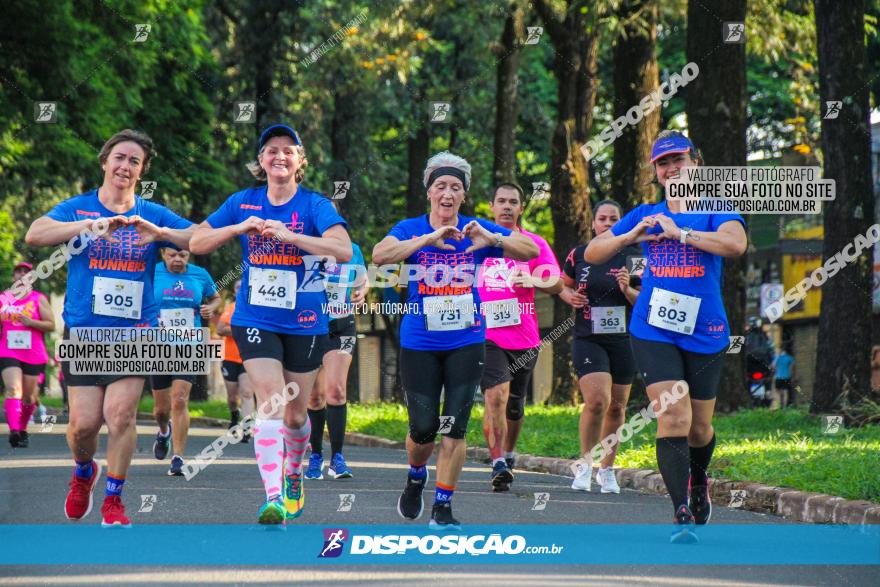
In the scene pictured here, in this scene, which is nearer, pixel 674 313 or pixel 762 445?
pixel 674 313

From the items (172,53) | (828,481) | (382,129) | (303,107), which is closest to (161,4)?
(172,53)

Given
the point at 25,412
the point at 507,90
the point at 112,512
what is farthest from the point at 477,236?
the point at 507,90

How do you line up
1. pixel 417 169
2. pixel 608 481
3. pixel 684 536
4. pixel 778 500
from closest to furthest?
pixel 684 536, pixel 778 500, pixel 608 481, pixel 417 169

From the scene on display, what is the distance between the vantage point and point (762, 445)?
13930mm

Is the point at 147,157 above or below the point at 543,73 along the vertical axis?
below

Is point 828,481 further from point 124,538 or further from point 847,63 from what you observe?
point 847,63

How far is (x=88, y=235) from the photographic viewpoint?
8555mm

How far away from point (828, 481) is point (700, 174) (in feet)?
9.87

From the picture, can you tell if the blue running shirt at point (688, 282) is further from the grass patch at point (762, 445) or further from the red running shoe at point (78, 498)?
the red running shoe at point (78, 498)

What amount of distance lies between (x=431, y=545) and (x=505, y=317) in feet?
15.2

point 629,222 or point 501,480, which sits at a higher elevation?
point 629,222

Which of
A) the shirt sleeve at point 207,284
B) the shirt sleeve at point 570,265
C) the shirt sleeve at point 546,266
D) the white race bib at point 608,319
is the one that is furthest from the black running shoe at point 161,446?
the white race bib at point 608,319

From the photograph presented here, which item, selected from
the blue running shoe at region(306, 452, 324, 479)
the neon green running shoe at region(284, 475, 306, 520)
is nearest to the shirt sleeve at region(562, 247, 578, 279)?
the blue running shoe at region(306, 452, 324, 479)

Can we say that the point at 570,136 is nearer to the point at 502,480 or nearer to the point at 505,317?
the point at 505,317
